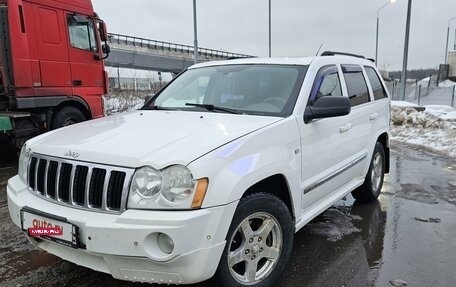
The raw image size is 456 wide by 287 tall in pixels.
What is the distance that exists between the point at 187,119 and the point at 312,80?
3.96ft

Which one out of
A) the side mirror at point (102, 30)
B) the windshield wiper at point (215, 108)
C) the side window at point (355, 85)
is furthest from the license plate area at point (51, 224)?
the side mirror at point (102, 30)

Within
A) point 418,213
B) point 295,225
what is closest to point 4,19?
point 295,225

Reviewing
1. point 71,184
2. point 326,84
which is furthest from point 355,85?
point 71,184

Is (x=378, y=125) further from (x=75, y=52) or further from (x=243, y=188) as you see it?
(x=75, y=52)

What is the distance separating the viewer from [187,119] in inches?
140

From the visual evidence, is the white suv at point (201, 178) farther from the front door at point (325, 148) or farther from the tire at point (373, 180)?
the tire at point (373, 180)

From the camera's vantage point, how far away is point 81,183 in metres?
2.78

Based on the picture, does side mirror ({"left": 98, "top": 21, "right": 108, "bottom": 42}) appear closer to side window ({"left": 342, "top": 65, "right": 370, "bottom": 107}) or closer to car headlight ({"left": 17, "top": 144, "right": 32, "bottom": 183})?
side window ({"left": 342, "top": 65, "right": 370, "bottom": 107})

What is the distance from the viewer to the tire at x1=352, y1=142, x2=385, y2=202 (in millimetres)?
5363

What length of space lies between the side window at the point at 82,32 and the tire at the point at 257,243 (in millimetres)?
7135

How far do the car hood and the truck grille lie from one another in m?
0.05

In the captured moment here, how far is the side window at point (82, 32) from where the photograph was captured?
877 centimetres

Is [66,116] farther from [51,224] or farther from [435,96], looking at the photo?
[435,96]

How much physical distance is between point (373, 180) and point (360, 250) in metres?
1.63
